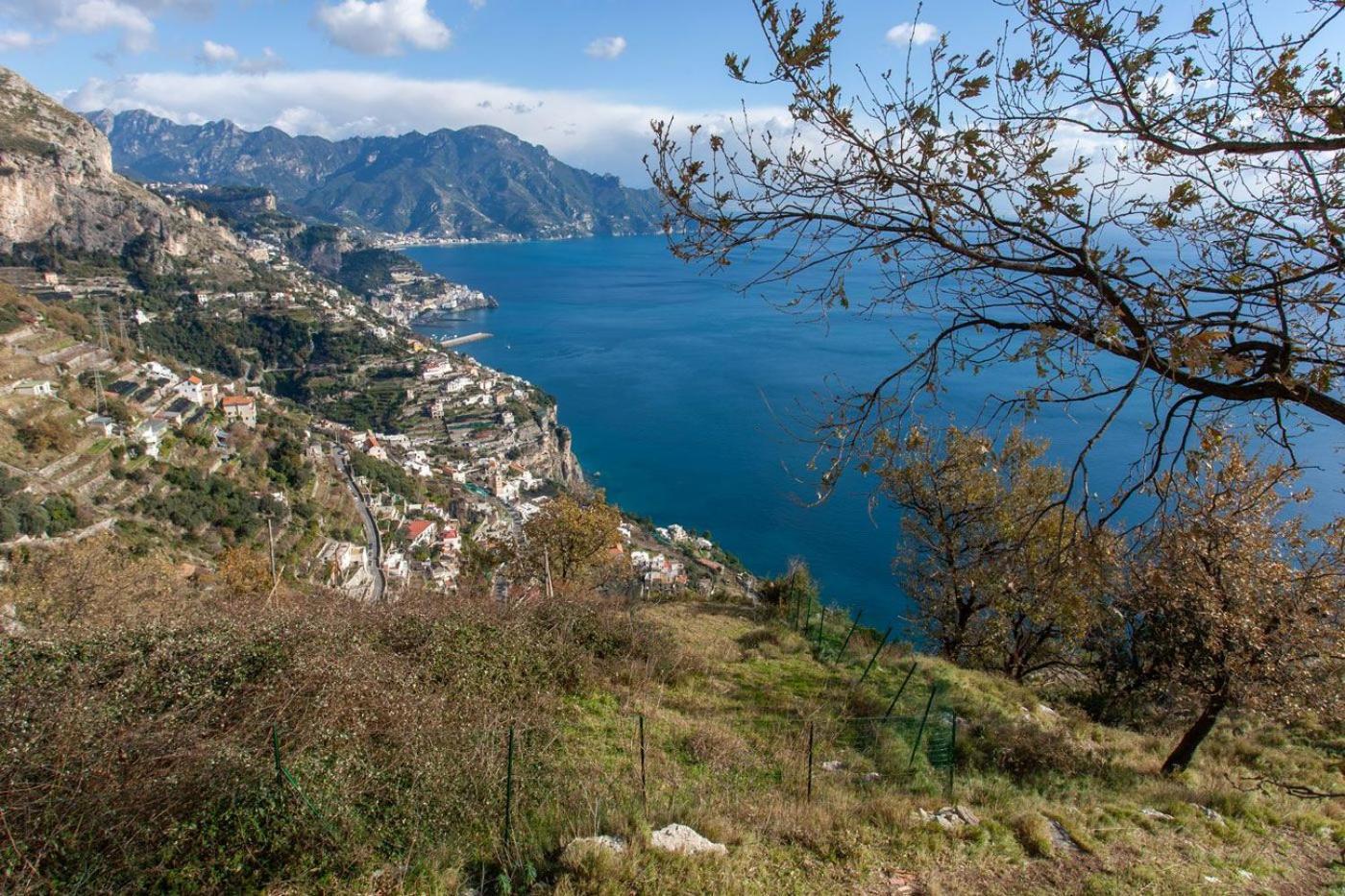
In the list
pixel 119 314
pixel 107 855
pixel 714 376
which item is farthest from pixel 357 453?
pixel 107 855

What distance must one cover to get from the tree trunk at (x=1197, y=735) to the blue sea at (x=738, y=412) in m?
3.67

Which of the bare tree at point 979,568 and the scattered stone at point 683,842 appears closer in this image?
the scattered stone at point 683,842

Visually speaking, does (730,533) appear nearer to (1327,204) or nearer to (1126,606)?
(1126,606)

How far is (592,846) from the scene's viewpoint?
3498 mm

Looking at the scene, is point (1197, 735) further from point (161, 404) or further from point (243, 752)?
point (161, 404)

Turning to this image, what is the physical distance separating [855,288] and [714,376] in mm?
16770

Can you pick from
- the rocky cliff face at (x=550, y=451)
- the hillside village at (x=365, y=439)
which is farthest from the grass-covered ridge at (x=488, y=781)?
the rocky cliff face at (x=550, y=451)

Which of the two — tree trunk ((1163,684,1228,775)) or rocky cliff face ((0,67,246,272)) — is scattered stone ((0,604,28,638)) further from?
rocky cliff face ((0,67,246,272))

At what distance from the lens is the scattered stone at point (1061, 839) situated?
4.30 metres

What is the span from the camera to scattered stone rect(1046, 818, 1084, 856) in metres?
4.30

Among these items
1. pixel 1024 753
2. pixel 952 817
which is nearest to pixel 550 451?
pixel 1024 753

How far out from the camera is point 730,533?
37625 millimetres

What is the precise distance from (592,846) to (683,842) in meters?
0.54

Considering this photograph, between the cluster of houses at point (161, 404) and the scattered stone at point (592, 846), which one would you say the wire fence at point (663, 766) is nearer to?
the scattered stone at point (592, 846)
